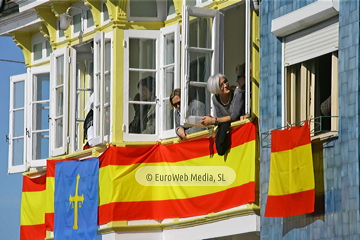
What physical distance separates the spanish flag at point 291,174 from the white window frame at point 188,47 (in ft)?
7.75

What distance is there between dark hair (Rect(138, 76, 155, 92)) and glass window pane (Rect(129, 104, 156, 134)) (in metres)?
0.32

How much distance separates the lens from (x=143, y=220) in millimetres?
20406

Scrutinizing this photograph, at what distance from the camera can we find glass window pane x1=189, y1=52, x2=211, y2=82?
18859mm

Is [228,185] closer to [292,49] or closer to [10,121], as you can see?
[292,49]

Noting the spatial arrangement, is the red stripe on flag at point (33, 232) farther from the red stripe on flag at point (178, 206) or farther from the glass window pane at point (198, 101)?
the glass window pane at point (198, 101)

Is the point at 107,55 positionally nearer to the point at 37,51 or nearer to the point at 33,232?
the point at 37,51

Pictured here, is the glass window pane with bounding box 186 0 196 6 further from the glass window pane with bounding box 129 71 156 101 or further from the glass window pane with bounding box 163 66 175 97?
the glass window pane with bounding box 129 71 156 101

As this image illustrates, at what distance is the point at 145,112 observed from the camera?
68.0 ft

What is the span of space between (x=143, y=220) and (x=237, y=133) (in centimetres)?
312

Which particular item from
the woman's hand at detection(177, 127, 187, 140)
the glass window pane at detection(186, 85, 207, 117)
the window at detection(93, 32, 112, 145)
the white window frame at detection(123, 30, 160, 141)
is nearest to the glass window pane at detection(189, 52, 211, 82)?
the glass window pane at detection(186, 85, 207, 117)

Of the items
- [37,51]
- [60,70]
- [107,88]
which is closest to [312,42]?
[107,88]

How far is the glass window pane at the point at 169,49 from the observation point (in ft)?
67.2

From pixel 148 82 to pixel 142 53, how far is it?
0.54 metres

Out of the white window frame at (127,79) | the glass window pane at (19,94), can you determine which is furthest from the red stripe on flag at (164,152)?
the glass window pane at (19,94)
